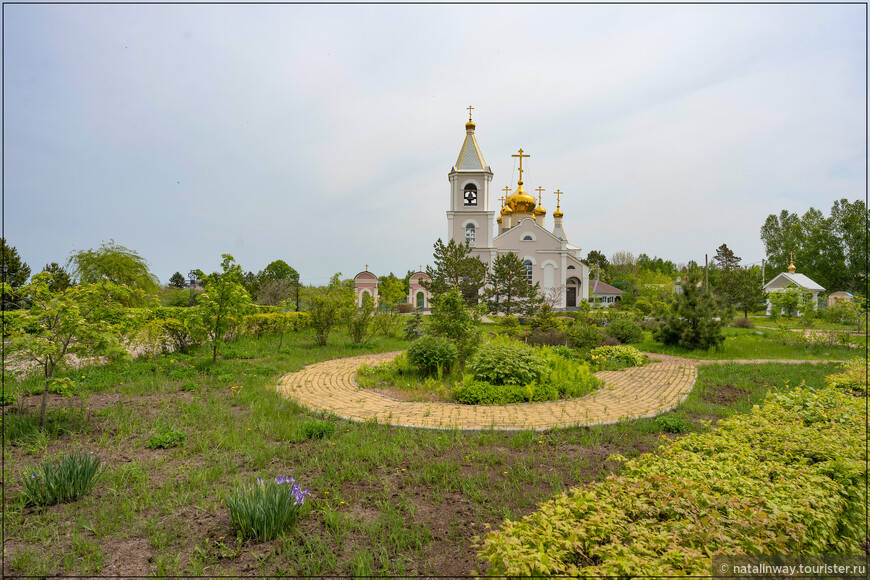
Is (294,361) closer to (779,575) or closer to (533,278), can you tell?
(779,575)

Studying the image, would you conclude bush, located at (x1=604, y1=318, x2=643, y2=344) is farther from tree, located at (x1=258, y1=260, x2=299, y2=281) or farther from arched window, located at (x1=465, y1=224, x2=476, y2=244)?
tree, located at (x1=258, y1=260, x2=299, y2=281)

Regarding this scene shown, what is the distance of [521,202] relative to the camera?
4016 cm

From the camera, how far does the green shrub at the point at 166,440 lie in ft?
16.2

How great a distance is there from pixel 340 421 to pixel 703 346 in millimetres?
11730

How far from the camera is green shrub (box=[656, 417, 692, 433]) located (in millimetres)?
5555

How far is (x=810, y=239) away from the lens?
1784 inches

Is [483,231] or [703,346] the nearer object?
[703,346]

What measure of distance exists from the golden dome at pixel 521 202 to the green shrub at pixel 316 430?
123ft

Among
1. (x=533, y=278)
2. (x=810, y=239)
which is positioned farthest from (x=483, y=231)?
(x=810, y=239)

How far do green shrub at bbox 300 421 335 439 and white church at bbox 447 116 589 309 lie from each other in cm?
2843

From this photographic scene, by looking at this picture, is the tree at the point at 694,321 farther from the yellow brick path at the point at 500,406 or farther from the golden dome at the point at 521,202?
the golden dome at the point at 521,202

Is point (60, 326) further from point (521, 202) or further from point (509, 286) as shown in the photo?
point (521, 202)

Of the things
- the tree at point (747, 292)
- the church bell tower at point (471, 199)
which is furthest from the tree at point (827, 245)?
the church bell tower at point (471, 199)

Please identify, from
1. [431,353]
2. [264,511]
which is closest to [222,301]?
[431,353]
